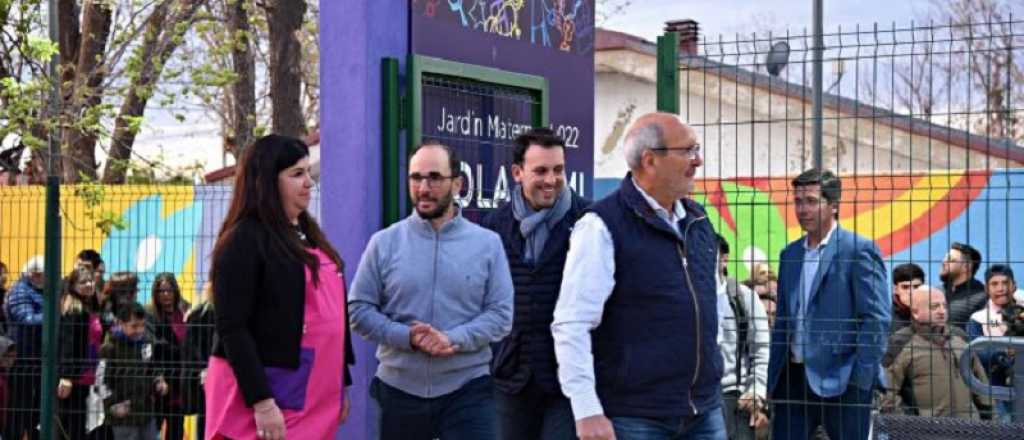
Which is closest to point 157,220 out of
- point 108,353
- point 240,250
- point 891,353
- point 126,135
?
point 126,135

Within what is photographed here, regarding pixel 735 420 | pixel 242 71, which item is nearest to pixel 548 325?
pixel 735 420

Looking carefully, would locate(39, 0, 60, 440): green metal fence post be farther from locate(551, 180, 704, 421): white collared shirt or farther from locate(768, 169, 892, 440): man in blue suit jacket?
locate(551, 180, 704, 421): white collared shirt

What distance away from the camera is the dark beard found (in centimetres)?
670

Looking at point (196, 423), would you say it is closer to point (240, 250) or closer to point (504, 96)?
point (504, 96)

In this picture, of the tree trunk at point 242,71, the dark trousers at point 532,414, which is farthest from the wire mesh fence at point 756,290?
the tree trunk at point 242,71

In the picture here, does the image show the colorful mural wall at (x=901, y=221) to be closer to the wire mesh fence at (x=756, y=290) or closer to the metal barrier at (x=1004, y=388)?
the wire mesh fence at (x=756, y=290)

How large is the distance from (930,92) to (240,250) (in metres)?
3.18

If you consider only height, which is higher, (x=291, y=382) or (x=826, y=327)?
(x=826, y=327)

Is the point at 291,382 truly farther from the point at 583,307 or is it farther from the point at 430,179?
the point at 430,179

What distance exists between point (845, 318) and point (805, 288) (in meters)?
0.28

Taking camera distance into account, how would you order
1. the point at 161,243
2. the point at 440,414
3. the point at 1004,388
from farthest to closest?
1. the point at 161,243
2. the point at 440,414
3. the point at 1004,388

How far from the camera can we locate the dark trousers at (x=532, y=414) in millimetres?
6328

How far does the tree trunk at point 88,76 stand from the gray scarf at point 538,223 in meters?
7.60

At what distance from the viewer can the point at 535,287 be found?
666 centimetres
